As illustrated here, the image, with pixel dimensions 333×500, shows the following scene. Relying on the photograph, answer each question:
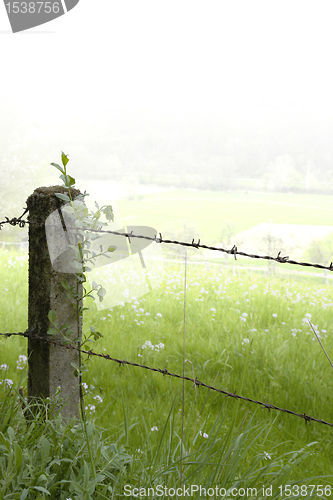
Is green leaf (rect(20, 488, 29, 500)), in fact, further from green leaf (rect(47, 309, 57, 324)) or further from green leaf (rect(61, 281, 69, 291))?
green leaf (rect(61, 281, 69, 291))

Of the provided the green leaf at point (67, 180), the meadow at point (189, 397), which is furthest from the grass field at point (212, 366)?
the green leaf at point (67, 180)

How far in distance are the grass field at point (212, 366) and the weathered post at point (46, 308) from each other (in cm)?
21

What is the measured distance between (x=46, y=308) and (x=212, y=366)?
1.92 metres

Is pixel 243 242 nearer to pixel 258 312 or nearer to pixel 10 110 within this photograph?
pixel 258 312

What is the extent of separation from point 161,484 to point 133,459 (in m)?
0.15

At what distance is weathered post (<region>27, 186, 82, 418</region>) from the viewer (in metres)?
1.98

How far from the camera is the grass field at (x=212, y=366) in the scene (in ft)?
7.43

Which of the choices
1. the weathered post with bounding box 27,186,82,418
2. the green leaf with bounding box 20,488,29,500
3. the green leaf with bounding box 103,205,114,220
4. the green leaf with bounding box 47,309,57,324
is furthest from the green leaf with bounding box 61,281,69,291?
the green leaf with bounding box 20,488,29,500

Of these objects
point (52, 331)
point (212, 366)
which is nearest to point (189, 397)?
point (212, 366)

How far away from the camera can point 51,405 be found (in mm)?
1928

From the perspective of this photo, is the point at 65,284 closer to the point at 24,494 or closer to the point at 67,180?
the point at 67,180

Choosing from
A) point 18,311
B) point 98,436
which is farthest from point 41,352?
point 18,311

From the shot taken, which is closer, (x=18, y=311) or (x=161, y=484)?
(x=161, y=484)

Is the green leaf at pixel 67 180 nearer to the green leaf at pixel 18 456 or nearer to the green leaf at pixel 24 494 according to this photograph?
the green leaf at pixel 18 456
